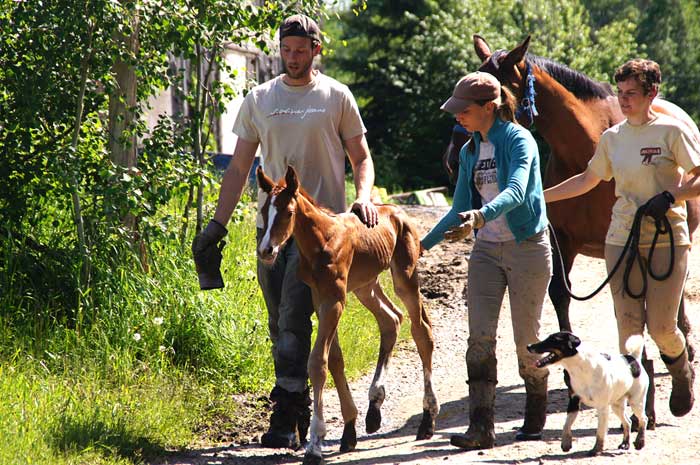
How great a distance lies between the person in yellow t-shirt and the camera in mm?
5789

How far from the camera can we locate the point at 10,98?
7.36m

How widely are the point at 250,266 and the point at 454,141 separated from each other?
2.67 m

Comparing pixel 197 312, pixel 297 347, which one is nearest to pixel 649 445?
pixel 297 347

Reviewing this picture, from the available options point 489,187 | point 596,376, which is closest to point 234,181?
point 489,187

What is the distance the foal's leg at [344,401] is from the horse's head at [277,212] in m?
0.89

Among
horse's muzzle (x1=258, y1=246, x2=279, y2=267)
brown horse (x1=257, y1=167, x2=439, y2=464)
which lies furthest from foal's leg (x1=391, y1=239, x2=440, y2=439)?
horse's muzzle (x1=258, y1=246, x2=279, y2=267)

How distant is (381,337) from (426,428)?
0.78 m

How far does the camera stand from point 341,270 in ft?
19.5

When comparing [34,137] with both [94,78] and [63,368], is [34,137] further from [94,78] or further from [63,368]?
[63,368]

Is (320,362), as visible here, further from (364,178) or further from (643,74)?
(643,74)

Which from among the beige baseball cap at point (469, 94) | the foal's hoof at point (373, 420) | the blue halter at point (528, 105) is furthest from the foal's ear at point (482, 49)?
the foal's hoof at point (373, 420)

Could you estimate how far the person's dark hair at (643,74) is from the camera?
5.78 m

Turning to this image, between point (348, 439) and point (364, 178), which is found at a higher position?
point (364, 178)

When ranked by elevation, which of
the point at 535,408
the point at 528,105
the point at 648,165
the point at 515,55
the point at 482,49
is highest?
the point at 482,49
